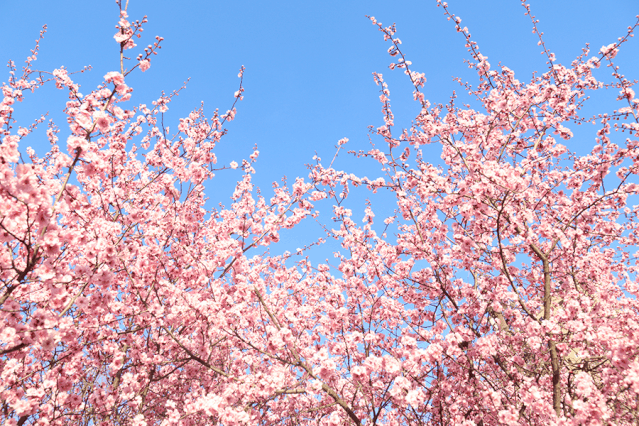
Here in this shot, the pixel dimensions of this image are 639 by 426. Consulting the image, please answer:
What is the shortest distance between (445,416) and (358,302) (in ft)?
9.15

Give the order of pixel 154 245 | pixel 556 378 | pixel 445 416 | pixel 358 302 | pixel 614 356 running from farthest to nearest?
pixel 358 302
pixel 445 416
pixel 154 245
pixel 556 378
pixel 614 356

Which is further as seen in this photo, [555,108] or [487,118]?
[487,118]

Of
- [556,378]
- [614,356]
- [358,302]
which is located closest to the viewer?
[614,356]

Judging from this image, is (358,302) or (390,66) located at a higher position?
(390,66)

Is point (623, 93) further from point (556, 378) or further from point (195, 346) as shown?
point (195, 346)

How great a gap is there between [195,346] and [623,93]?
980cm

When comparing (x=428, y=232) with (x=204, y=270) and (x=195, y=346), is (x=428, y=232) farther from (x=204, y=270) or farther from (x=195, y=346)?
(x=195, y=346)

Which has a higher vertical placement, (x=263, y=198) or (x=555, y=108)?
(x=555, y=108)

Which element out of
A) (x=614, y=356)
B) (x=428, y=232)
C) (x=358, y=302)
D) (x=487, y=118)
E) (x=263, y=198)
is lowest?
(x=614, y=356)

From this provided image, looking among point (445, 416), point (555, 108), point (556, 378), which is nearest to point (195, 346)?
point (445, 416)

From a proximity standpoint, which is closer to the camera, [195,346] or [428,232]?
[195,346]

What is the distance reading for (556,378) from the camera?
5914 mm

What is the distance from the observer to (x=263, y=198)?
884 centimetres

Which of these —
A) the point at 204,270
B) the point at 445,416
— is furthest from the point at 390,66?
the point at 445,416
